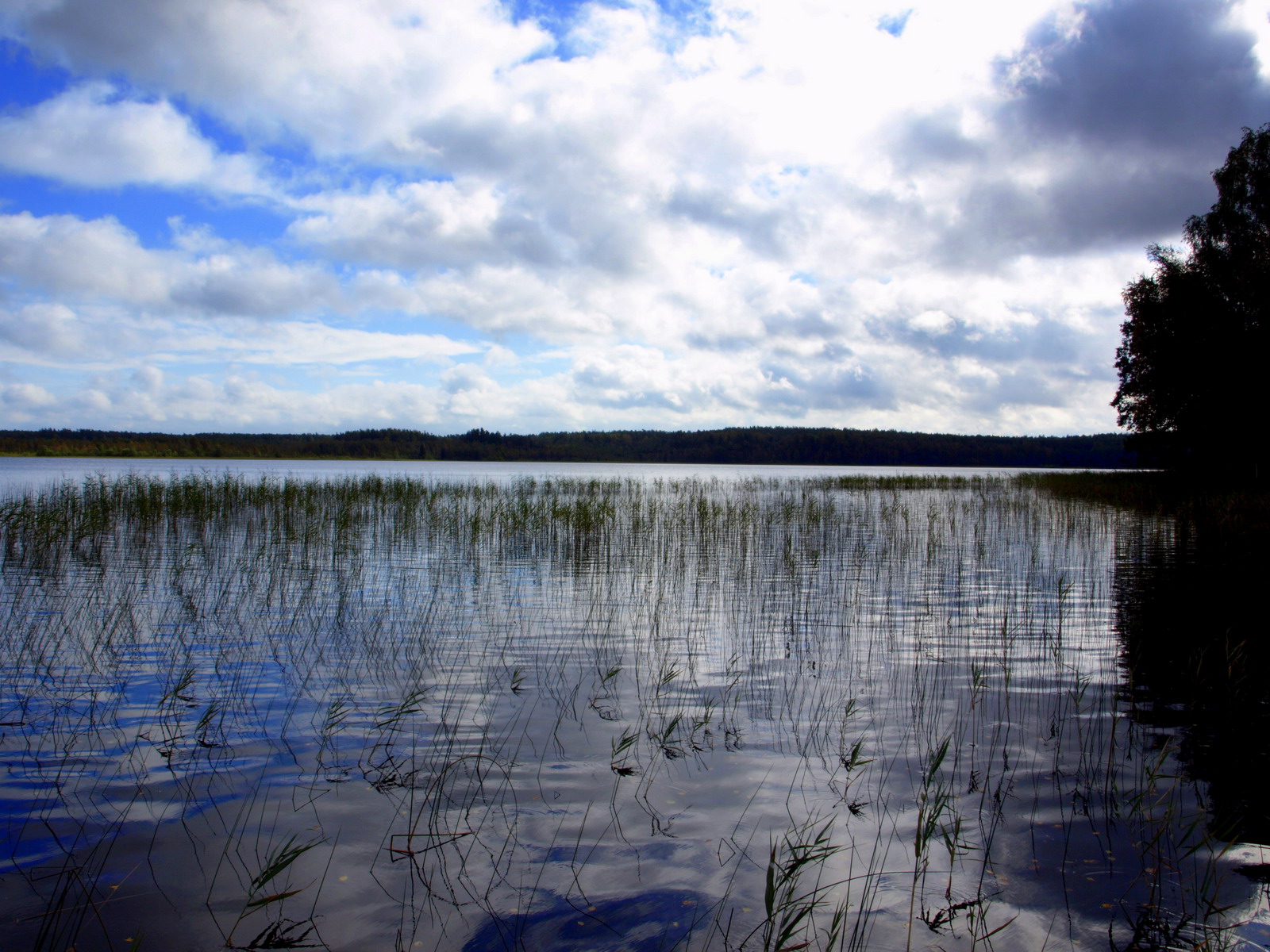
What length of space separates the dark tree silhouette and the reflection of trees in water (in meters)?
18.9

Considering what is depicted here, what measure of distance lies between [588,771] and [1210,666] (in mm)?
6215

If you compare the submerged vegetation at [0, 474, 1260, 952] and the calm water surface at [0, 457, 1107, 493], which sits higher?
the calm water surface at [0, 457, 1107, 493]

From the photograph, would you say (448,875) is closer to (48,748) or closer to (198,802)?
(198,802)

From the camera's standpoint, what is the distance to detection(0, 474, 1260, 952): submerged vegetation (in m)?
3.04

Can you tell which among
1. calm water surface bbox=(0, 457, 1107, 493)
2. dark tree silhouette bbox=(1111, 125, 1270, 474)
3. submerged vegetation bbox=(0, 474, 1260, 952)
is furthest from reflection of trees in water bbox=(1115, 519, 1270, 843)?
calm water surface bbox=(0, 457, 1107, 493)

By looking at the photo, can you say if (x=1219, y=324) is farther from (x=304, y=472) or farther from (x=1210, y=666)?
(x=304, y=472)

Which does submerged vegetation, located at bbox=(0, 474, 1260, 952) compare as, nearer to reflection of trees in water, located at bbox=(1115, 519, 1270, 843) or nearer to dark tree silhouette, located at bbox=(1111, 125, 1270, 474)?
reflection of trees in water, located at bbox=(1115, 519, 1270, 843)

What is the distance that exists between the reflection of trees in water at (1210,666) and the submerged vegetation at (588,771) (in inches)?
4.7

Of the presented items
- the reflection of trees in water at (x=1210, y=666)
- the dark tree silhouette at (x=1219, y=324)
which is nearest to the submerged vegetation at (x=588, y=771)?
the reflection of trees in water at (x=1210, y=666)

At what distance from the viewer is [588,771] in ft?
14.6

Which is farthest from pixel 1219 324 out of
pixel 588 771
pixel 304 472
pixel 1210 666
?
pixel 304 472

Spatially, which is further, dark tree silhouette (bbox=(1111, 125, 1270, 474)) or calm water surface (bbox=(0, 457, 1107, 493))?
calm water surface (bbox=(0, 457, 1107, 493))

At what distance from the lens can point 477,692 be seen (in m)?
5.92

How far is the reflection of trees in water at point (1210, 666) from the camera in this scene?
4.32m
